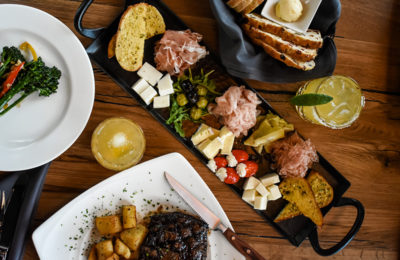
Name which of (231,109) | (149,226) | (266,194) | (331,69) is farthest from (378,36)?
(149,226)

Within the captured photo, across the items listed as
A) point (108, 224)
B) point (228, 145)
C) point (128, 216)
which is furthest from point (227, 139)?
point (108, 224)

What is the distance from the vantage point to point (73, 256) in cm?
188

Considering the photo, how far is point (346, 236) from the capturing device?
1.93 metres

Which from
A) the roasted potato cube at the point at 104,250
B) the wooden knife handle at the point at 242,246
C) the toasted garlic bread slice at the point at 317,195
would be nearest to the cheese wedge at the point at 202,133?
the wooden knife handle at the point at 242,246

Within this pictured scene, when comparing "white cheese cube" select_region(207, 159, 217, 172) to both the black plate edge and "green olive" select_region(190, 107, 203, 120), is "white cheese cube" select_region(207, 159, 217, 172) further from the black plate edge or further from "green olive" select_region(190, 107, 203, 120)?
"green olive" select_region(190, 107, 203, 120)

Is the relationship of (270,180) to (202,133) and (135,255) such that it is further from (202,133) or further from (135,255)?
(135,255)

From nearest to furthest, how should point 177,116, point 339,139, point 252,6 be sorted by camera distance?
point 252,6, point 177,116, point 339,139

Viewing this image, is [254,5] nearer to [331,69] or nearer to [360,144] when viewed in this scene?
[331,69]

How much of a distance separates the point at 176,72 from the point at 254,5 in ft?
1.90

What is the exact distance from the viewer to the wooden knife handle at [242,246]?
192 cm

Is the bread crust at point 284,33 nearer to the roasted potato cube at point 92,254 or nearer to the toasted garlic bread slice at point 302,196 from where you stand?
the toasted garlic bread slice at point 302,196

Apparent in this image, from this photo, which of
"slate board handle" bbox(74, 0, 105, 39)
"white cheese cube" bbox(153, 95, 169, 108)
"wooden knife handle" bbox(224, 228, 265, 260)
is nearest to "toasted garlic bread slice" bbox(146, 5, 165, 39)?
"slate board handle" bbox(74, 0, 105, 39)

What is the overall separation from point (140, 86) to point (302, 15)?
1.02m

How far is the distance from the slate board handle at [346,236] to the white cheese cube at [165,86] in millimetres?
1281
